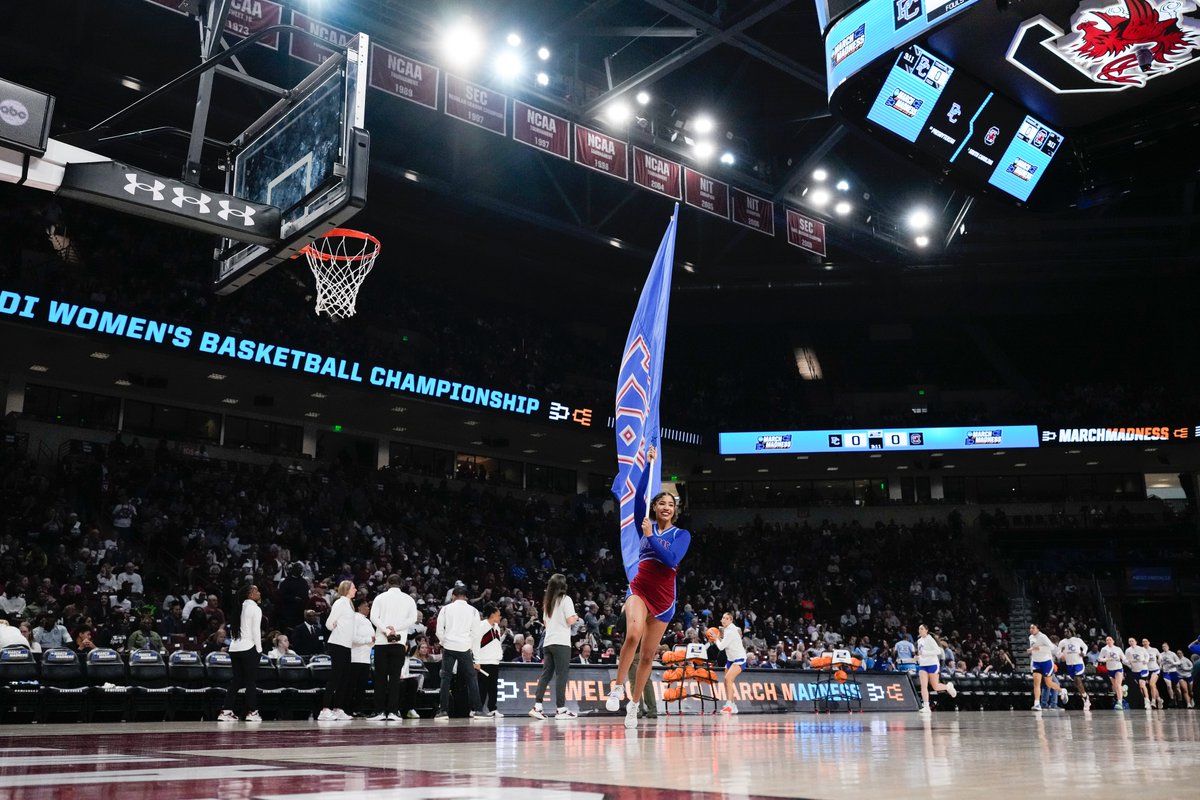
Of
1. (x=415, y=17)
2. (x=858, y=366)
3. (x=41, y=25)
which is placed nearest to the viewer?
(x=415, y=17)

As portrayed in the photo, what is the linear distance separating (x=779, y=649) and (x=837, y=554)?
37.5 ft

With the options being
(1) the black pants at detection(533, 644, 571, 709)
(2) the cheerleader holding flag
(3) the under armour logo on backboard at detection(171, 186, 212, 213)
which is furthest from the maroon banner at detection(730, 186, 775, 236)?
(3) the under armour logo on backboard at detection(171, 186, 212, 213)

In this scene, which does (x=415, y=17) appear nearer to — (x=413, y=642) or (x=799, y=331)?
(x=413, y=642)

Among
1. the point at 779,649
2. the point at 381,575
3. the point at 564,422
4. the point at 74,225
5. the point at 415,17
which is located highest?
the point at 415,17

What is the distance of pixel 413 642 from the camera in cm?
1708

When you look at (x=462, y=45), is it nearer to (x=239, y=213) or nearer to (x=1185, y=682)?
(x=239, y=213)

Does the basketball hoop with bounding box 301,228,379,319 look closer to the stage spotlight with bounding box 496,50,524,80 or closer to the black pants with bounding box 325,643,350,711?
the stage spotlight with bounding box 496,50,524,80

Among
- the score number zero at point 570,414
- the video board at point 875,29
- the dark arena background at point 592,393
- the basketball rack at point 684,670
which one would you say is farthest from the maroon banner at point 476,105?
the score number zero at point 570,414

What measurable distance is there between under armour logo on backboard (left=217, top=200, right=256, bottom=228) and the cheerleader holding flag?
13.1ft

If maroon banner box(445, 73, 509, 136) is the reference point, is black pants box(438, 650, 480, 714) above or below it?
below

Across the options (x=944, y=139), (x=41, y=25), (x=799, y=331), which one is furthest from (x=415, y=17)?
(x=799, y=331)

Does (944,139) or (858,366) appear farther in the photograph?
(858,366)

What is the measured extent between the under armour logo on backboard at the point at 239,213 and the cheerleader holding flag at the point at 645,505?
3986mm

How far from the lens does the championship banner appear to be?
Result: 1505 centimetres
